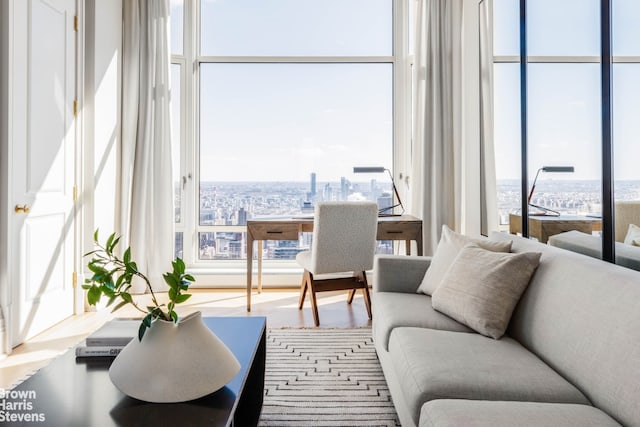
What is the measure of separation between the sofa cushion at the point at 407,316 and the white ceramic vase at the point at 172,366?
Answer: 952mm

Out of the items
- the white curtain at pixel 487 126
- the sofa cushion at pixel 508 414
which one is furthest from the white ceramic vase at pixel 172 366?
the white curtain at pixel 487 126

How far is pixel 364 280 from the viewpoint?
340 cm

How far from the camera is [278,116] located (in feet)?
15.0

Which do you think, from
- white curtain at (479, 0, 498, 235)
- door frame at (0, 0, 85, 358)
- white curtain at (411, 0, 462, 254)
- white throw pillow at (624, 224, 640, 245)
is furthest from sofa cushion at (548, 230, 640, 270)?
door frame at (0, 0, 85, 358)

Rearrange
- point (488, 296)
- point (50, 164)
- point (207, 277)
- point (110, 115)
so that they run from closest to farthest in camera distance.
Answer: point (488, 296) < point (50, 164) < point (110, 115) < point (207, 277)

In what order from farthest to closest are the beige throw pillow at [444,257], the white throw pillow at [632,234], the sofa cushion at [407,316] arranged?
1. the beige throw pillow at [444,257]
2. the sofa cushion at [407,316]
3. the white throw pillow at [632,234]

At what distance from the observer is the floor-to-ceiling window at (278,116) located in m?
4.50

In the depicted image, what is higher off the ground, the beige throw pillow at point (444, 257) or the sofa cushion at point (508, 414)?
the beige throw pillow at point (444, 257)

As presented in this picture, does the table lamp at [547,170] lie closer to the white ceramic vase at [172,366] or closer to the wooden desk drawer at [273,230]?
the wooden desk drawer at [273,230]

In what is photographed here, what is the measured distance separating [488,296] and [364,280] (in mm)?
1597

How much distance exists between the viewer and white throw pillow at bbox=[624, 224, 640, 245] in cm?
179

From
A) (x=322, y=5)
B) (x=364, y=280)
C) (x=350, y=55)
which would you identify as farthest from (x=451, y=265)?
(x=322, y=5)

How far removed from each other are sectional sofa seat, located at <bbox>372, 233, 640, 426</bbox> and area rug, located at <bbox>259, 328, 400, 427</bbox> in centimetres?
21

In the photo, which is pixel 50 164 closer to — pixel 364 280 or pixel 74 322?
pixel 74 322
